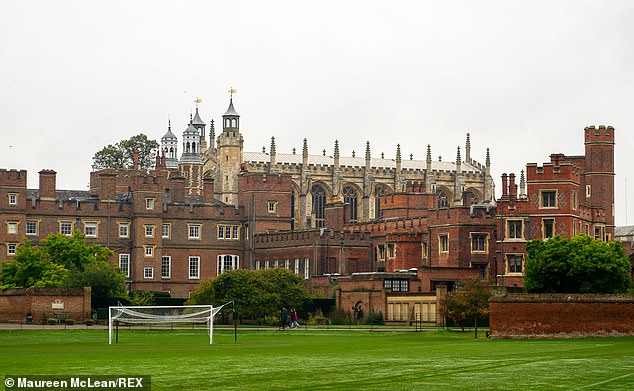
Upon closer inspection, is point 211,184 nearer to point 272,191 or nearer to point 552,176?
point 272,191

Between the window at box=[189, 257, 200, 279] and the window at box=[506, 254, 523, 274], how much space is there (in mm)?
25894

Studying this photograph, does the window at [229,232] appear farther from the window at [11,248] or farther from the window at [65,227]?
the window at [11,248]

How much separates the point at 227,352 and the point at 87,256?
4442 cm

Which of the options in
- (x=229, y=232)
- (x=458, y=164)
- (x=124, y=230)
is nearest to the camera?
(x=124, y=230)

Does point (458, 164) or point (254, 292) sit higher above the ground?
point (458, 164)

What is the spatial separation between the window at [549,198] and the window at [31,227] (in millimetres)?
35434

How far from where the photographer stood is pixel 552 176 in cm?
8188

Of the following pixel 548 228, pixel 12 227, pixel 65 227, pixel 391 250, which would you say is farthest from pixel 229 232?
pixel 548 228

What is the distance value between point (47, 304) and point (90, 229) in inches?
872

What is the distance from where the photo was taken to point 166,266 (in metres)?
98.4

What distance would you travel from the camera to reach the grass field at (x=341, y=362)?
28.0 meters

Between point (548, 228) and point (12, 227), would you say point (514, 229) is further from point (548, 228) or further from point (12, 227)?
point (12, 227)

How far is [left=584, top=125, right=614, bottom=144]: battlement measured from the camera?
88750mm

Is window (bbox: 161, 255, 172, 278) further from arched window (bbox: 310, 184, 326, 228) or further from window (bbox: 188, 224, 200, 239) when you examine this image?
arched window (bbox: 310, 184, 326, 228)
